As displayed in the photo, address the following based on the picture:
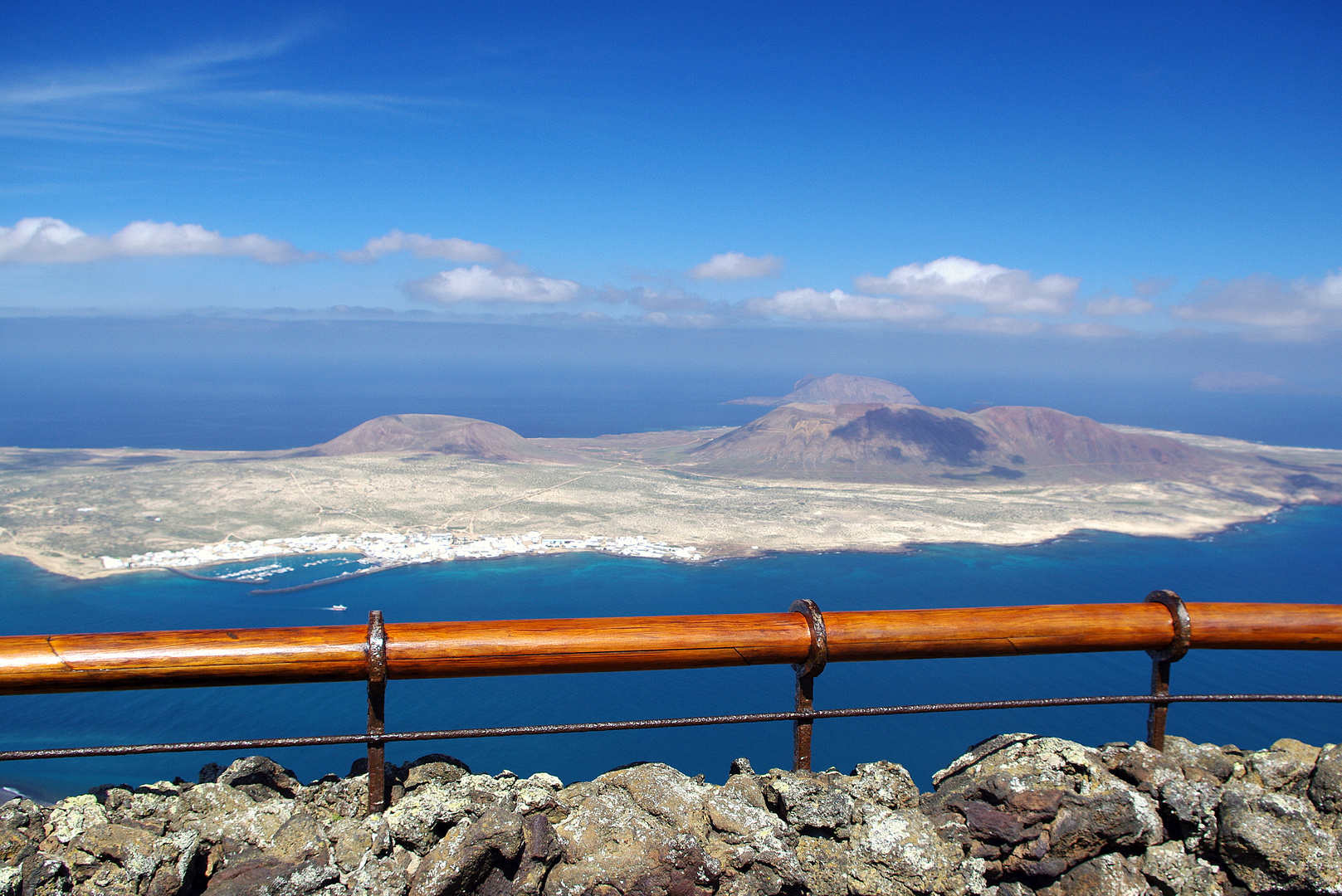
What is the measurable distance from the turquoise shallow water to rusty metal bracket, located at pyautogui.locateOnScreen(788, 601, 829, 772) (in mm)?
18623

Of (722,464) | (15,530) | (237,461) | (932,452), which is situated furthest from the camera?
(932,452)

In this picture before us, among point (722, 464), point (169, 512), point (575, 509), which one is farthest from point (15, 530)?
point (722, 464)

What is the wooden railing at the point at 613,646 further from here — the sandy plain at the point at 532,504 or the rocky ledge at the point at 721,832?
the sandy plain at the point at 532,504

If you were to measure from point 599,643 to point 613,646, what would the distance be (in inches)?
1.5

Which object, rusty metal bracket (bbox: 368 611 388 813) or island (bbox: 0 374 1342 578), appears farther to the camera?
island (bbox: 0 374 1342 578)

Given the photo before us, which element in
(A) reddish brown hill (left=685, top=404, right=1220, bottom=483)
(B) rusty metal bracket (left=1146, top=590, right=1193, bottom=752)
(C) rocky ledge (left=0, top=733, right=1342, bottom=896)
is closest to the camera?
(C) rocky ledge (left=0, top=733, right=1342, bottom=896)

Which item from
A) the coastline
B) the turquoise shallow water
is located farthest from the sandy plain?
the turquoise shallow water

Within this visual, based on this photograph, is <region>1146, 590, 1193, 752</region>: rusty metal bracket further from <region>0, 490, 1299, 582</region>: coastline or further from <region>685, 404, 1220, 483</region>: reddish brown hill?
<region>685, 404, 1220, 483</region>: reddish brown hill

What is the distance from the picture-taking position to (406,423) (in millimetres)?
108688

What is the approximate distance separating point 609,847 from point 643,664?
473 millimetres

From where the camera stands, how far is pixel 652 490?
83188mm

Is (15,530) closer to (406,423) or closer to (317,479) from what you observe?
(317,479)

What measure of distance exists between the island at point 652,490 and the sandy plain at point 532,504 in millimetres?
333

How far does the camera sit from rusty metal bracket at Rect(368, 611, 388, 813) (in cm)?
194
